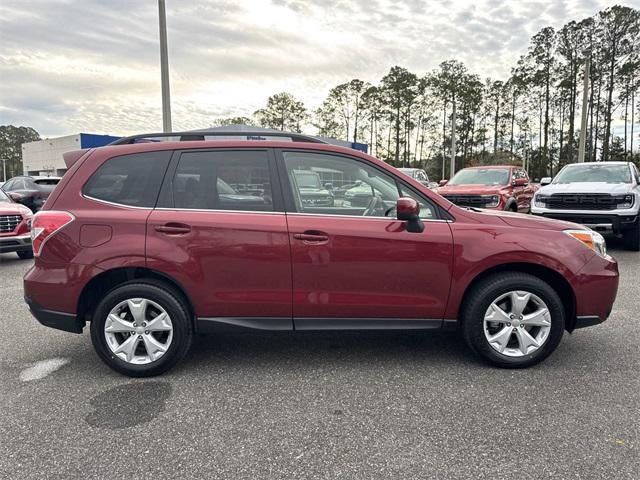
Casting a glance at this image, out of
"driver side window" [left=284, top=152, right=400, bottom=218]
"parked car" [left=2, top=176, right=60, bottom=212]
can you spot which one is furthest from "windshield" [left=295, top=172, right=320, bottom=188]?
"parked car" [left=2, top=176, right=60, bottom=212]

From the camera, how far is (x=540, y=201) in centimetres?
929

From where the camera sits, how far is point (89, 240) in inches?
127

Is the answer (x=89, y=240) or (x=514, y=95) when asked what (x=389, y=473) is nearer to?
(x=89, y=240)

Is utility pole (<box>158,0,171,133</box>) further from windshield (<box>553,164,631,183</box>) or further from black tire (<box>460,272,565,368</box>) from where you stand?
black tire (<box>460,272,565,368</box>)

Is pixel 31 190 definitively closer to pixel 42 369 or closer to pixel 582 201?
pixel 42 369

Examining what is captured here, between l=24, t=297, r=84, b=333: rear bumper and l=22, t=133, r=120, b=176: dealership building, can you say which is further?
l=22, t=133, r=120, b=176: dealership building

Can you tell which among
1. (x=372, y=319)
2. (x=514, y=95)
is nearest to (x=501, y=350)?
(x=372, y=319)

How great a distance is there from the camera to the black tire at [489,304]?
3.32m

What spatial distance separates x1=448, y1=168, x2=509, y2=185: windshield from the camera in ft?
35.3

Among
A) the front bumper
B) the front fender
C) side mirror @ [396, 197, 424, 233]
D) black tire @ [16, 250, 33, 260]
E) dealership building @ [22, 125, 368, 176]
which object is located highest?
dealership building @ [22, 125, 368, 176]

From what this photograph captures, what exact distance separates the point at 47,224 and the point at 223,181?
51.2 inches

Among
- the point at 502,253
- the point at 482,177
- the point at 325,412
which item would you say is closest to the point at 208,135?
the point at 325,412

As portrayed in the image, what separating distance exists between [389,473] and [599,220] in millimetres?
8036

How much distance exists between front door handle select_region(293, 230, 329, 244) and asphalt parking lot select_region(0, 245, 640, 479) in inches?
40.5
